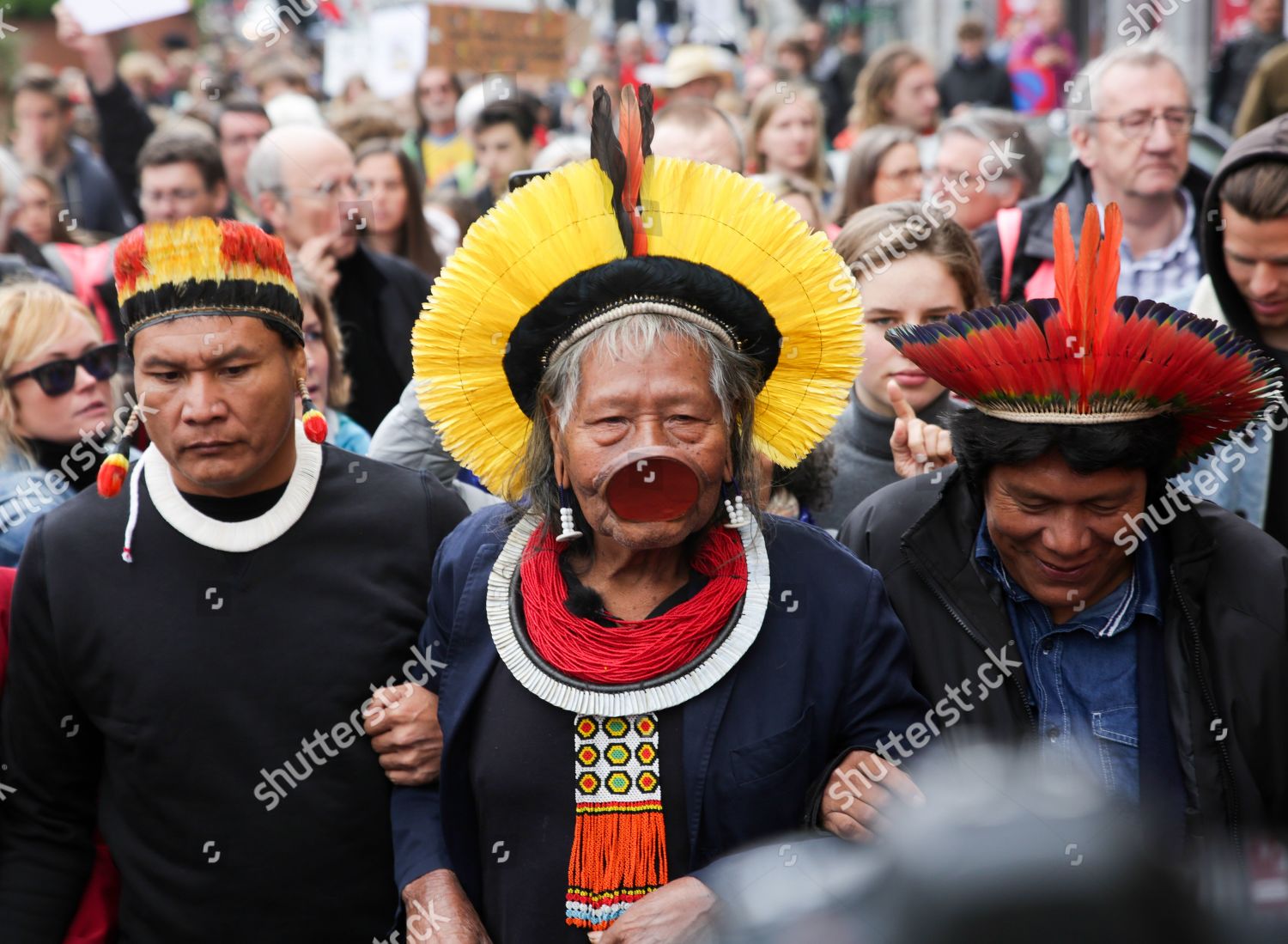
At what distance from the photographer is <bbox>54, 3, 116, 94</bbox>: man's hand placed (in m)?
7.11

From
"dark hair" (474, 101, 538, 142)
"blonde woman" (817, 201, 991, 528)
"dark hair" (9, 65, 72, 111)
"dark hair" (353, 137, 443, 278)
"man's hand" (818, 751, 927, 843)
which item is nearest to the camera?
"man's hand" (818, 751, 927, 843)

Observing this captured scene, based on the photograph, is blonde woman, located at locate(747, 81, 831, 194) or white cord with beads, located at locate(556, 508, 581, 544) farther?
blonde woman, located at locate(747, 81, 831, 194)

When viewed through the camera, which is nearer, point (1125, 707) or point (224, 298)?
point (1125, 707)

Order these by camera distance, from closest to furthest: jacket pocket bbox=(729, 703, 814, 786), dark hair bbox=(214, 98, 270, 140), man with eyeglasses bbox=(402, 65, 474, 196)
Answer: jacket pocket bbox=(729, 703, 814, 786) → dark hair bbox=(214, 98, 270, 140) → man with eyeglasses bbox=(402, 65, 474, 196)

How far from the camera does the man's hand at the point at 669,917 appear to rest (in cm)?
221

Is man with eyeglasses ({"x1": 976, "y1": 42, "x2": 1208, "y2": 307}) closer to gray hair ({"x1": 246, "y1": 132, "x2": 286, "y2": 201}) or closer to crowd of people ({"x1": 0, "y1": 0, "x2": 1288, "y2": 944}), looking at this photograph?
crowd of people ({"x1": 0, "y1": 0, "x2": 1288, "y2": 944})

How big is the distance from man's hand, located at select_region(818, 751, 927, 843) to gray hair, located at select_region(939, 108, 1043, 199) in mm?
4461

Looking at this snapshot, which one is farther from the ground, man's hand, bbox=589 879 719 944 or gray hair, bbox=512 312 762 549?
gray hair, bbox=512 312 762 549

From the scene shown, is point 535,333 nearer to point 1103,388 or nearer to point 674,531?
point 674,531

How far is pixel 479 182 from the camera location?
8.72 m

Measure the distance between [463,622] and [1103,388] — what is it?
1227 mm

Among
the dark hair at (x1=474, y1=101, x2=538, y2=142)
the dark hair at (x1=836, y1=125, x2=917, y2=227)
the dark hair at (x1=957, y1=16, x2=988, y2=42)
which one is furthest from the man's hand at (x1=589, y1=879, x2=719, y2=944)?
the dark hair at (x1=957, y1=16, x2=988, y2=42)

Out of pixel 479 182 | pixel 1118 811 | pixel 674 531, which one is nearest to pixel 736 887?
pixel 1118 811

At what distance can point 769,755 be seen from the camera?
7.69ft
